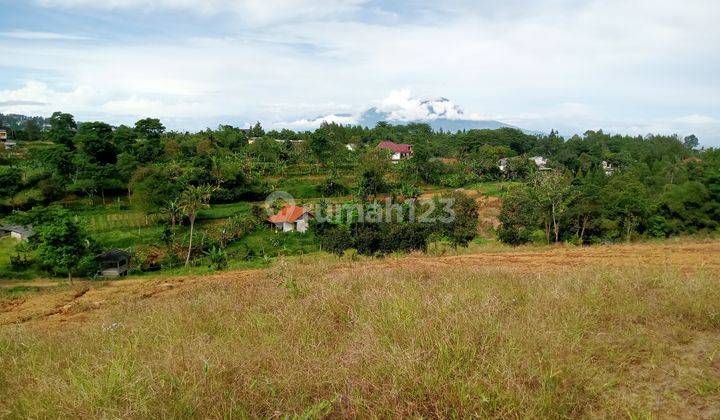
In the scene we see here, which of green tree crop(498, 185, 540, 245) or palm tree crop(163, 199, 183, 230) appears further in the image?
palm tree crop(163, 199, 183, 230)

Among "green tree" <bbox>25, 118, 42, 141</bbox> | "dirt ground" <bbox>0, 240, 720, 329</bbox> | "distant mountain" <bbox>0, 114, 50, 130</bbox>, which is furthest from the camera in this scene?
"distant mountain" <bbox>0, 114, 50, 130</bbox>

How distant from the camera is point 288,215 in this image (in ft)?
101

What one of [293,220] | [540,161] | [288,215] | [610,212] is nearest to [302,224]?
[293,220]

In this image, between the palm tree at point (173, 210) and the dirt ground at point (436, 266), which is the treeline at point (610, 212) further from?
the palm tree at point (173, 210)

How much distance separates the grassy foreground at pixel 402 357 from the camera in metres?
2.72

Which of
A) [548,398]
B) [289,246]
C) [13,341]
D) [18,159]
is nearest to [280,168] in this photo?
[289,246]

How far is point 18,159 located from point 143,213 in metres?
22.4

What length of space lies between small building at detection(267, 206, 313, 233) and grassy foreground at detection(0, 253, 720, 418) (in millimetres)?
25493

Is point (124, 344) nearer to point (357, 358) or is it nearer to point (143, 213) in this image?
point (357, 358)

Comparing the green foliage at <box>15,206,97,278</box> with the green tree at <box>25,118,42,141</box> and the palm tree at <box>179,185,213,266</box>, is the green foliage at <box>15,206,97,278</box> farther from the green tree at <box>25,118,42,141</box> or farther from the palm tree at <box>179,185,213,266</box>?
the green tree at <box>25,118,42,141</box>

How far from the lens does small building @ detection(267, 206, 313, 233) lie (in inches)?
1204

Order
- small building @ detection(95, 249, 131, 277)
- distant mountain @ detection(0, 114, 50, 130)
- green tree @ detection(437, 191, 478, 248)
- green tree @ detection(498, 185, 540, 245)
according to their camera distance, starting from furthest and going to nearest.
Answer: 1. distant mountain @ detection(0, 114, 50, 130)
2. green tree @ detection(498, 185, 540, 245)
3. small building @ detection(95, 249, 131, 277)
4. green tree @ detection(437, 191, 478, 248)

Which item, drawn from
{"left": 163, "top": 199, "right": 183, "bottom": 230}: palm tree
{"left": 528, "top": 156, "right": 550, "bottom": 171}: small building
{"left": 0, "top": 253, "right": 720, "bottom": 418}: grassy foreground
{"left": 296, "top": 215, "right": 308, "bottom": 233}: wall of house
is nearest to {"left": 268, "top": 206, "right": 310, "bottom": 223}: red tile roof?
{"left": 296, "top": 215, "right": 308, "bottom": 233}: wall of house

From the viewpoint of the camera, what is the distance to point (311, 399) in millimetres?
2844
